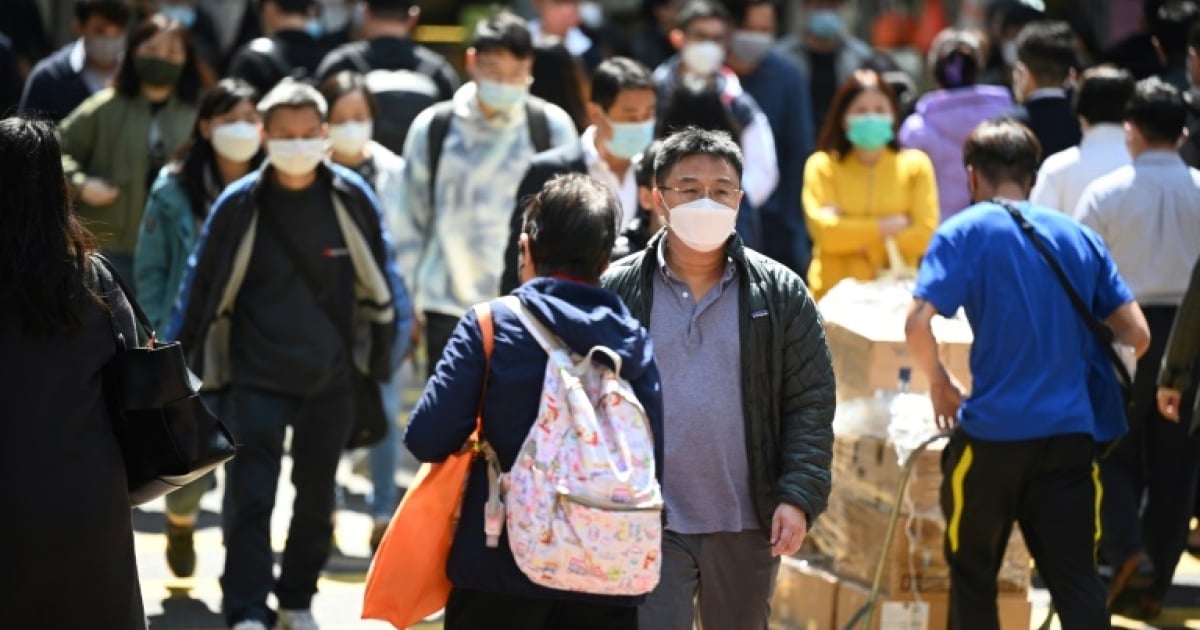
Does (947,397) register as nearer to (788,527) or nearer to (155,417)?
(788,527)

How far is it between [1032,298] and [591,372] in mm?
2144

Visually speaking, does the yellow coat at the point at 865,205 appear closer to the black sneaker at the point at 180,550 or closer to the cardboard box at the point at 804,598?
the cardboard box at the point at 804,598

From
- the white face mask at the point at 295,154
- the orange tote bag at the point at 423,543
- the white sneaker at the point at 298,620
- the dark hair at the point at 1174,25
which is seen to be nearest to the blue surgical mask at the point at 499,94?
the white face mask at the point at 295,154

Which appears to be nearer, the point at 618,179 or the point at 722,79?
the point at 618,179

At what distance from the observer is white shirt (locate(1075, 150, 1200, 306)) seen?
28.8 feet

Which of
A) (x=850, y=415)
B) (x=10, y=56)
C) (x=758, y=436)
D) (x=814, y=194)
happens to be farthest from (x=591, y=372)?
(x=10, y=56)

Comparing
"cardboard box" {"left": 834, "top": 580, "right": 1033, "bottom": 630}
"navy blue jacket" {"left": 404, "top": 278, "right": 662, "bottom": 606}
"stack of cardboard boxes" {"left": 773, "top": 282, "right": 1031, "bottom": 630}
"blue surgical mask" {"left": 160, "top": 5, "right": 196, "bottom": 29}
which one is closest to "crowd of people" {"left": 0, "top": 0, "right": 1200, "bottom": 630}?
"navy blue jacket" {"left": 404, "top": 278, "right": 662, "bottom": 606}

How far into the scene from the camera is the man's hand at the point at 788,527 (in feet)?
19.3

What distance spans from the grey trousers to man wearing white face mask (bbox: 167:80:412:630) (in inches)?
102

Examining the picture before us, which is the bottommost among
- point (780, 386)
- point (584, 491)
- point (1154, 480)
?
point (1154, 480)

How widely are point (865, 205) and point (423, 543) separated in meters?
5.04

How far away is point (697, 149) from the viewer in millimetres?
6113

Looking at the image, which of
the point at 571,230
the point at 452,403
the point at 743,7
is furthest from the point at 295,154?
the point at 743,7

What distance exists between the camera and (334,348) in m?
8.30
